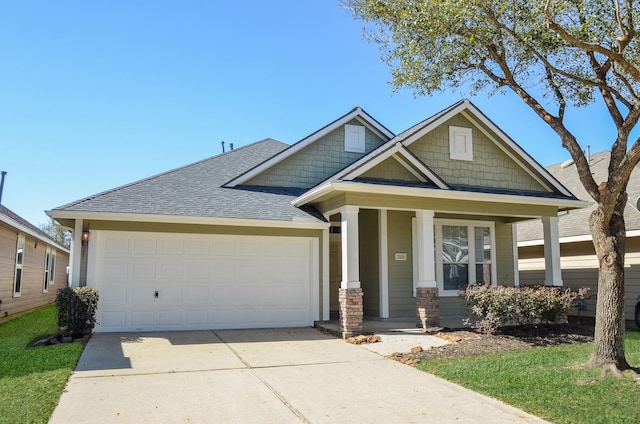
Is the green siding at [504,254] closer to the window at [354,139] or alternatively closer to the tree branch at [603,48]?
the window at [354,139]

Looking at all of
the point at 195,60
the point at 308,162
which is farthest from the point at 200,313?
the point at 195,60

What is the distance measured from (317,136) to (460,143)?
419 centimetres

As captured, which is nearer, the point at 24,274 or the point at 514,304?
the point at 514,304

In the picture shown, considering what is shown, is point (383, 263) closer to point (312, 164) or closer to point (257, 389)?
point (312, 164)

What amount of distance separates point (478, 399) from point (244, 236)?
7433mm

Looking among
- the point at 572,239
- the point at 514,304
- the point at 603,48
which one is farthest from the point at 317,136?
the point at 603,48

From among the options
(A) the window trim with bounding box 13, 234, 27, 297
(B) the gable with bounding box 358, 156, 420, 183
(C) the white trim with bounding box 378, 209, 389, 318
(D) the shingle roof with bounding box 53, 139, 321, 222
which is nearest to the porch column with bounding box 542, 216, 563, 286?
(B) the gable with bounding box 358, 156, 420, 183

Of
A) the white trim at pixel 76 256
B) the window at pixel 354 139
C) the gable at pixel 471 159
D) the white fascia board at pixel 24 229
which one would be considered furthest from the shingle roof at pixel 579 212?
the white fascia board at pixel 24 229

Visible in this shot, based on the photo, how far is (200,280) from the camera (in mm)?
11742

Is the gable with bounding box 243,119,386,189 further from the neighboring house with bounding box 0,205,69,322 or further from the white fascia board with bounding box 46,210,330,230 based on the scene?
the neighboring house with bounding box 0,205,69,322

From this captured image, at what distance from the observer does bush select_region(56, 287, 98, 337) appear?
1007 cm

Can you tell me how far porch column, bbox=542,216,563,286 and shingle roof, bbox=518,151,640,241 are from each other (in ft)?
5.42

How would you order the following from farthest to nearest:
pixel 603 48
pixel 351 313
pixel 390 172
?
pixel 390 172 → pixel 351 313 → pixel 603 48

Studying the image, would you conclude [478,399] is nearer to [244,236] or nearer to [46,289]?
[244,236]
